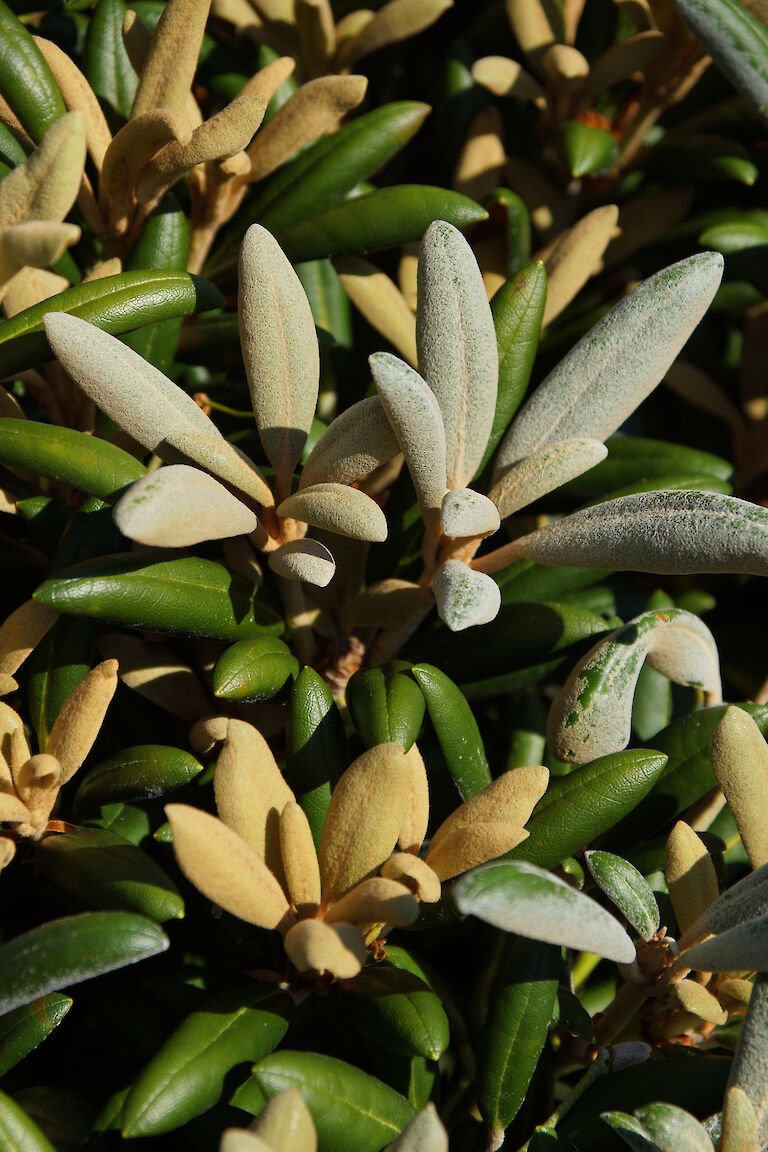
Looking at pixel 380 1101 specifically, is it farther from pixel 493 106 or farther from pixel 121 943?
pixel 493 106

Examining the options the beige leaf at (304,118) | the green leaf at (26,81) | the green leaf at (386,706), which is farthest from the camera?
the beige leaf at (304,118)

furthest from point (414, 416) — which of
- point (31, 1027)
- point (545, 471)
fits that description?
point (31, 1027)

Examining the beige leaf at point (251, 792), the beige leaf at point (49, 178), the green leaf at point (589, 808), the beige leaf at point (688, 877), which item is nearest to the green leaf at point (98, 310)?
the beige leaf at point (49, 178)

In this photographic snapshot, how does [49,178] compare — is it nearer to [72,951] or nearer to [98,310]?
[98,310]

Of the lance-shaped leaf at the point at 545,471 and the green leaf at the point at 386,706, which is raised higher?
the lance-shaped leaf at the point at 545,471

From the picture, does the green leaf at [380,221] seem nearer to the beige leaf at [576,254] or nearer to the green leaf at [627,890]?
the beige leaf at [576,254]

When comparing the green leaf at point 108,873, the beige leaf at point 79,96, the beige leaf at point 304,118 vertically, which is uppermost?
the beige leaf at point 79,96

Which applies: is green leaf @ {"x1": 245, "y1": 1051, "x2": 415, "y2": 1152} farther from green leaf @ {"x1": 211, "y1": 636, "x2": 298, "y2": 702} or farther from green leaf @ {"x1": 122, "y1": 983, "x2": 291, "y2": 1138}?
green leaf @ {"x1": 211, "y1": 636, "x2": 298, "y2": 702}

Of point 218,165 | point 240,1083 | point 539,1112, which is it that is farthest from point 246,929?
point 218,165

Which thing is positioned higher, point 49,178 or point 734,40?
point 49,178
